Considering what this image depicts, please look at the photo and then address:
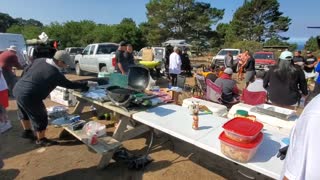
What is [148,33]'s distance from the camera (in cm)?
3759

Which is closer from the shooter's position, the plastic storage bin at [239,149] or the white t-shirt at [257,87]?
the plastic storage bin at [239,149]

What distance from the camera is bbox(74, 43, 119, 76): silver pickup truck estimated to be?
1093 centimetres

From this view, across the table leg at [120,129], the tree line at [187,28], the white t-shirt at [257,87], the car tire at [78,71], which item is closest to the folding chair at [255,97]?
the white t-shirt at [257,87]

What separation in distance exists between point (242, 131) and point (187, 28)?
35.9 meters

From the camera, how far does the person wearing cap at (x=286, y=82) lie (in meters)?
4.15

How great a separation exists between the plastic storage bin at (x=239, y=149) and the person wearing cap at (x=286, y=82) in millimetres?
2386

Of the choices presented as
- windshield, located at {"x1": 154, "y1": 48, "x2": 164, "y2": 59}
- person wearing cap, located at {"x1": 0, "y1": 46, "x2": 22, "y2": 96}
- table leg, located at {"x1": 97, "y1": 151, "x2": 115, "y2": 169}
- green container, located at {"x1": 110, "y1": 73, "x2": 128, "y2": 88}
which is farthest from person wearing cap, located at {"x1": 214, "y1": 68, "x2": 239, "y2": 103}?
→ windshield, located at {"x1": 154, "y1": 48, "x2": 164, "y2": 59}

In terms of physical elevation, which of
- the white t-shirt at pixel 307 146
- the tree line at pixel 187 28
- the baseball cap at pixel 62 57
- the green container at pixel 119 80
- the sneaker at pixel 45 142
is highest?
the tree line at pixel 187 28

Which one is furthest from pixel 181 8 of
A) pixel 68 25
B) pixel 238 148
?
pixel 238 148

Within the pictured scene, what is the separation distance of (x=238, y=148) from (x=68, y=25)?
138 feet

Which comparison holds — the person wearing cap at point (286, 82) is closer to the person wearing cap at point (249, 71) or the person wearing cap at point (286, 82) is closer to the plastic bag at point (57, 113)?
the plastic bag at point (57, 113)

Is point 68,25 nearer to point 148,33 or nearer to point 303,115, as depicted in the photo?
point 148,33

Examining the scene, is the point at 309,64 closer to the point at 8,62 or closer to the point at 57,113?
the point at 57,113

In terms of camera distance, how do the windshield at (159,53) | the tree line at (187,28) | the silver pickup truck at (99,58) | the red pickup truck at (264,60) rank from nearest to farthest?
the silver pickup truck at (99,58) < the windshield at (159,53) < the red pickup truck at (264,60) < the tree line at (187,28)
